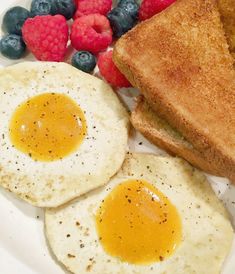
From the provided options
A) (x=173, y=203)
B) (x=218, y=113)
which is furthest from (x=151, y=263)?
(x=218, y=113)

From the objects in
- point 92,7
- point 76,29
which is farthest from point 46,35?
point 92,7

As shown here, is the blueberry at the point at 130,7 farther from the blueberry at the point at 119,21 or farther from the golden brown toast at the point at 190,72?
the golden brown toast at the point at 190,72

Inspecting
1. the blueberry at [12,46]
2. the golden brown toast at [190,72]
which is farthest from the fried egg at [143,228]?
the blueberry at [12,46]

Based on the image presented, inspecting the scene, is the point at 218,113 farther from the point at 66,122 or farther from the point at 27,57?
the point at 27,57

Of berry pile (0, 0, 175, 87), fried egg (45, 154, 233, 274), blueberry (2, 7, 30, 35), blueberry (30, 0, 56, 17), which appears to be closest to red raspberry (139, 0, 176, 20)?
berry pile (0, 0, 175, 87)

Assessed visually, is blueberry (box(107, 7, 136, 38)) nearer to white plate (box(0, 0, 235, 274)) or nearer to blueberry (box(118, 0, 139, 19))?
blueberry (box(118, 0, 139, 19))

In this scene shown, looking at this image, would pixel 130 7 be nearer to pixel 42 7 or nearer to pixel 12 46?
pixel 42 7
